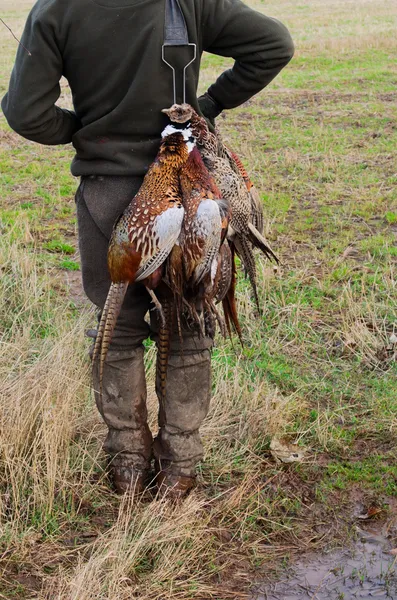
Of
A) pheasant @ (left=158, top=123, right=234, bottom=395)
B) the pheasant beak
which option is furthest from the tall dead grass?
the pheasant beak

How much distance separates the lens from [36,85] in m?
3.26

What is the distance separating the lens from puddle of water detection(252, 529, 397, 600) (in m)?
3.47

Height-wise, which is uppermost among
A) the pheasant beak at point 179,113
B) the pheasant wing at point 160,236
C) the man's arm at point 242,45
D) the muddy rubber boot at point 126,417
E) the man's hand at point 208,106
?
the man's arm at point 242,45

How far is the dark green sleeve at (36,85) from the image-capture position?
10.5 ft

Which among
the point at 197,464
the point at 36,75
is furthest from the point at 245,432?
the point at 36,75

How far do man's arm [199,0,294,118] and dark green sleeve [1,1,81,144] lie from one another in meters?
0.67

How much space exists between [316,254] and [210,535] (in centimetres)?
349

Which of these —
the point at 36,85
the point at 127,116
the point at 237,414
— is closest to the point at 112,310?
the point at 127,116

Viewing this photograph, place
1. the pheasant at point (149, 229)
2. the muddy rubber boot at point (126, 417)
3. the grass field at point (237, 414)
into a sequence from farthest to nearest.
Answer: the muddy rubber boot at point (126, 417), the grass field at point (237, 414), the pheasant at point (149, 229)

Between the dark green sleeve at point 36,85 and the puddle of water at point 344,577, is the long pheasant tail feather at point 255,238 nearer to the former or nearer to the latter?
the dark green sleeve at point 36,85

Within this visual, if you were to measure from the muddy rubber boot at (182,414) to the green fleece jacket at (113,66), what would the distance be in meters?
0.89

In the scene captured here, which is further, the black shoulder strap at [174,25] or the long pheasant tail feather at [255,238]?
the long pheasant tail feather at [255,238]

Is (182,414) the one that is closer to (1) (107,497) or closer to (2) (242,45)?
(1) (107,497)

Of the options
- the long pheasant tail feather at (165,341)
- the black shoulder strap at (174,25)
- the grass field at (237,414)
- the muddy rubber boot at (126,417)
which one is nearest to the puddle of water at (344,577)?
the grass field at (237,414)
